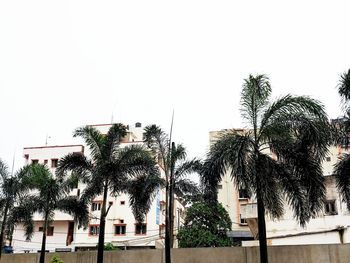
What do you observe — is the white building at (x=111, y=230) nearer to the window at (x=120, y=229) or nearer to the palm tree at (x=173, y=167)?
the window at (x=120, y=229)

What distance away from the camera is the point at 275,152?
14875mm

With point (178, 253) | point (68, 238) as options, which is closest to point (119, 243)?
point (68, 238)

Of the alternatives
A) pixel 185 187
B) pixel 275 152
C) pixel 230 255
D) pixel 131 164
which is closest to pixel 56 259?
pixel 131 164

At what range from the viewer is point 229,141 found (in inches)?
574

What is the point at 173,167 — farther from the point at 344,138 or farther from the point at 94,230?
the point at 94,230

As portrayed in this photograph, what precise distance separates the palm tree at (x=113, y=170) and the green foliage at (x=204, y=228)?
44.6 ft

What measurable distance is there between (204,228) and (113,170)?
16180 mm

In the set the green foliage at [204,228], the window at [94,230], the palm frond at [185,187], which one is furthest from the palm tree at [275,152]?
the window at [94,230]

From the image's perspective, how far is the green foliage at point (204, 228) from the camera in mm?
32406

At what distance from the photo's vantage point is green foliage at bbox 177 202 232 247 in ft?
106

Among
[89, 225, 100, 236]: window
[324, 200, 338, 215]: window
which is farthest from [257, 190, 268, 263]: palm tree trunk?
[89, 225, 100, 236]: window

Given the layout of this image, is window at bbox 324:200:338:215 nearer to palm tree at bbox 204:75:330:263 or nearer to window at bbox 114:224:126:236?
palm tree at bbox 204:75:330:263

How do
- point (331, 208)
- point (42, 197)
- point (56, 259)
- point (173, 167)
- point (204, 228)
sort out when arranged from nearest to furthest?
point (173, 167) → point (56, 259) → point (42, 197) → point (331, 208) → point (204, 228)

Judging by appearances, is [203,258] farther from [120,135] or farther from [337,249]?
[120,135]
